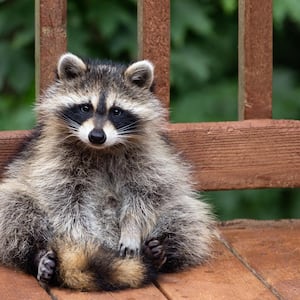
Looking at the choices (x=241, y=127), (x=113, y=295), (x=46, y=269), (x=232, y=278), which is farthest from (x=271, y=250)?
(x=46, y=269)

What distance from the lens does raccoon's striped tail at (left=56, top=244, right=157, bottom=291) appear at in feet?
16.3

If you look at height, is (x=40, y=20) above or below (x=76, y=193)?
above

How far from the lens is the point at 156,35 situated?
18.2ft

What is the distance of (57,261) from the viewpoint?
503 centimetres

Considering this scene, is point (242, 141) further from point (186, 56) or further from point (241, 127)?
point (186, 56)

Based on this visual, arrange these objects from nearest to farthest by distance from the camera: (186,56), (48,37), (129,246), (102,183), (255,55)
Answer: (129,246), (102,183), (48,37), (255,55), (186,56)

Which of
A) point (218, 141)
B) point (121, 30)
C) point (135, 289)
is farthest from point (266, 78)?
point (121, 30)

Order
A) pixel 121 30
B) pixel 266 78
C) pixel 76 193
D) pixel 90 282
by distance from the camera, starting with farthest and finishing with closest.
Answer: pixel 121 30, pixel 266 78, pixel 76 193, pixel 90 282

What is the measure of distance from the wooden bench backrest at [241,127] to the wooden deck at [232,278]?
9.2 inches

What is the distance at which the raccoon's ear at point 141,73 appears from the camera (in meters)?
5.36

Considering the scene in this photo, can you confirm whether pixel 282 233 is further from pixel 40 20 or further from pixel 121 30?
pixel 121 30

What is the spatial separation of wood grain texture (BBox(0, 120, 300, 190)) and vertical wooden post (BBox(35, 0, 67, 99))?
0.85ft

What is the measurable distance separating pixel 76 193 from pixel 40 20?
2.15 feet

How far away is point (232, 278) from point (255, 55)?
0.94 metres
